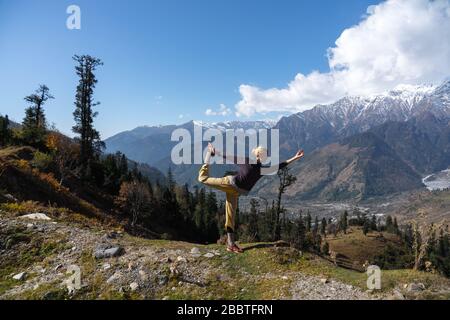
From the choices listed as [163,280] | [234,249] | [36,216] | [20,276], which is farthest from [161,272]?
[36,216]

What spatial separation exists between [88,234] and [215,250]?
209 inches

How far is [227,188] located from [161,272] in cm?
347

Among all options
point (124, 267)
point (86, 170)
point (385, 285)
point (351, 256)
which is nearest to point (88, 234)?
point (124, 267)

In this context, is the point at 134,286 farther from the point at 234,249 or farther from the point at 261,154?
the point at 261,154

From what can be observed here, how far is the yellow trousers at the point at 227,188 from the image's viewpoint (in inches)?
467

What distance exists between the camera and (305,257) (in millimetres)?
12062

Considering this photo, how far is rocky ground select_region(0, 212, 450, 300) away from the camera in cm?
938

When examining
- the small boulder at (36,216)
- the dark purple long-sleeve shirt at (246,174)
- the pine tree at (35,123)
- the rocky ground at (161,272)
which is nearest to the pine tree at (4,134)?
the pine tree at (35,123)

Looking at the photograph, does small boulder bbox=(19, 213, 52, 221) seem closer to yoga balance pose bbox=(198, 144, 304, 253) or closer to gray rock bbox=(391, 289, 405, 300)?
yoga balance pose bbox=(198, 144, 304, 253)

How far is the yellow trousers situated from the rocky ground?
131cm

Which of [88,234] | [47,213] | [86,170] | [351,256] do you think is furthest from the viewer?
[351,256]

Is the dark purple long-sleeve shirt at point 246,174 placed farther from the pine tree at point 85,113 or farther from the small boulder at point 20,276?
the pine tree at point 85,113
